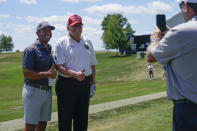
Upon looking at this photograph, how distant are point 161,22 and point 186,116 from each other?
105 centimetres

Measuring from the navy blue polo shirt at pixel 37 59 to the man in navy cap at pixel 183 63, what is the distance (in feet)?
7.79

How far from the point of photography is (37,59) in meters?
4.91

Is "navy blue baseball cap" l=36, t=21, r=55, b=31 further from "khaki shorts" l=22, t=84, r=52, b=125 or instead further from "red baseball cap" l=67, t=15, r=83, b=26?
"khaki shorts" l=22, t=84, r=52, b=125

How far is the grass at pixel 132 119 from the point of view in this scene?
288 inches

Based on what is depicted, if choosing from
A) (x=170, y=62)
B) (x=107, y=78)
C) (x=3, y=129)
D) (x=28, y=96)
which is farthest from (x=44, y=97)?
(x=107, y=78)

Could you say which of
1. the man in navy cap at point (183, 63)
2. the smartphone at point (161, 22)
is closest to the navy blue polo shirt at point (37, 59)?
the smartphone at point (161, 22)

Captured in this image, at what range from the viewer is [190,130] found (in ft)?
9.67

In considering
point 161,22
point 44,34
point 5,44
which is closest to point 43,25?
point 44,34

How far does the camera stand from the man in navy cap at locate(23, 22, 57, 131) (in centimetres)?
487

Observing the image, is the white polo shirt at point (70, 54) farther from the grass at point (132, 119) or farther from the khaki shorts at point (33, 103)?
the grass at point (132, 119)

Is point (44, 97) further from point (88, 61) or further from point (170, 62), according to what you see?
point (170, 62)

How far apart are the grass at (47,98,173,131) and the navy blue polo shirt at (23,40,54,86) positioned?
281 centimetres

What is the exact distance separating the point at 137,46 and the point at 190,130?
7935 cm

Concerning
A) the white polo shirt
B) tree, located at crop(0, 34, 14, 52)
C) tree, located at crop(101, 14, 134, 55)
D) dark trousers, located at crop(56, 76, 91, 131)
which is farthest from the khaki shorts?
tree, located at crop(0, 34, 14, 52)
